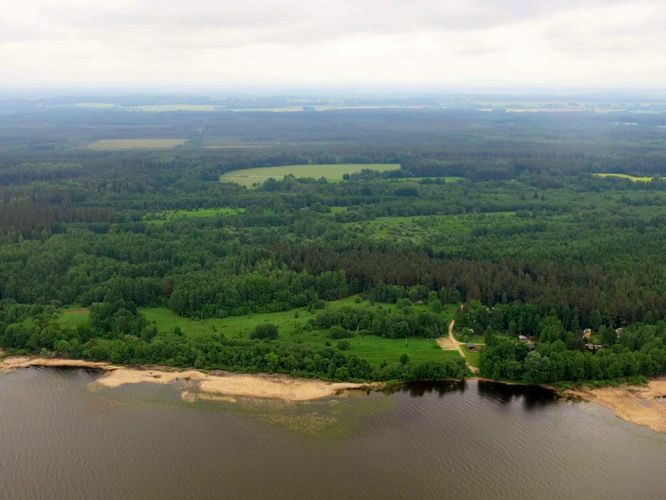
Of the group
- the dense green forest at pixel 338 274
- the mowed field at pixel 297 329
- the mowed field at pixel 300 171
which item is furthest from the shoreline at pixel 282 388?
the mowed field at pixel 300 171

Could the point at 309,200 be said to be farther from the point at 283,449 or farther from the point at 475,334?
the point at 283,449

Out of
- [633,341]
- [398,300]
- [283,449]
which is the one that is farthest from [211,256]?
[633,341]

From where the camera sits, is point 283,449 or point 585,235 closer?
point 283,449

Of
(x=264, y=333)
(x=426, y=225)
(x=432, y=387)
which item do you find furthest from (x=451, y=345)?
(x=426, y=225)

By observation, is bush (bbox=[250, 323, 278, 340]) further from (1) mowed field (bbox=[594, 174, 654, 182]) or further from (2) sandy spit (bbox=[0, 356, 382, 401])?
(1) mowed field (bbox=[594, 174, 654, 182])

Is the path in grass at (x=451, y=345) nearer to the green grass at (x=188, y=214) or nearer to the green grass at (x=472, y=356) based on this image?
the green grass at (x=472, y=356)

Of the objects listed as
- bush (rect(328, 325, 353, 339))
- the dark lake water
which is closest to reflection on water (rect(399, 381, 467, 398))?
the dark lake water
